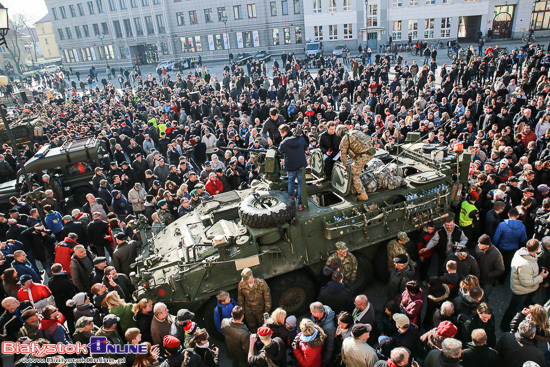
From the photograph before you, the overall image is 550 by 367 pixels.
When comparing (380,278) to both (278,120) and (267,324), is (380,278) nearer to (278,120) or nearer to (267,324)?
(267,324)

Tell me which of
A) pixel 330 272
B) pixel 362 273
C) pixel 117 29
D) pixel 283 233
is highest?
pixel 117 29

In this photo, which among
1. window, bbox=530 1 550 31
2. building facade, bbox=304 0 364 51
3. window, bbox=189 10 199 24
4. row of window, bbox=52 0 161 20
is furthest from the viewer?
row of window, bbox=52 0 161 20

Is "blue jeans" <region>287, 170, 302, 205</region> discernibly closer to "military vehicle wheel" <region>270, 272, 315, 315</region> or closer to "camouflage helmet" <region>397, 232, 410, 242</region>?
"military vehicle wheel" <region>270, 272, 315, 315</region>

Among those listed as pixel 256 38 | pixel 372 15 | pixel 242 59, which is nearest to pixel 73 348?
pixel 242 59

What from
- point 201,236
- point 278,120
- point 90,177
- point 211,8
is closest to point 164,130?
point 90,177

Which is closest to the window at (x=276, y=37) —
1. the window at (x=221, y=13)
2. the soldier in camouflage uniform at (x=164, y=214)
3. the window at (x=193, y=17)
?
the window at (x=221, y=13)

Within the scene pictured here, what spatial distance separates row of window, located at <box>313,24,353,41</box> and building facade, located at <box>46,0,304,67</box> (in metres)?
3.12

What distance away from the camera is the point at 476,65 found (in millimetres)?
21812

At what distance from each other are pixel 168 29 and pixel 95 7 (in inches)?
527

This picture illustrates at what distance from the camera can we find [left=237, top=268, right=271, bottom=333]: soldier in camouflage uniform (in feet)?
21.3

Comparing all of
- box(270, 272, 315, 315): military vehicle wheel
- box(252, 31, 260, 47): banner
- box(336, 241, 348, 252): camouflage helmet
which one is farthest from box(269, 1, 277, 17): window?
box(336, 241, 348, 252): camouflage helmet

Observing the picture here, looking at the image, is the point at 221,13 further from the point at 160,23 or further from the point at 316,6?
the point at 316,6

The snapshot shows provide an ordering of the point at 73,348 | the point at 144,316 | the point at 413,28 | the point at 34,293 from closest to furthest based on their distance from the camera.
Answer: the point at 73,348
the point at 144,316
the point at 34,293
the point at 413,28

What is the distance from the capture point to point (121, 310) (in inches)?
241
